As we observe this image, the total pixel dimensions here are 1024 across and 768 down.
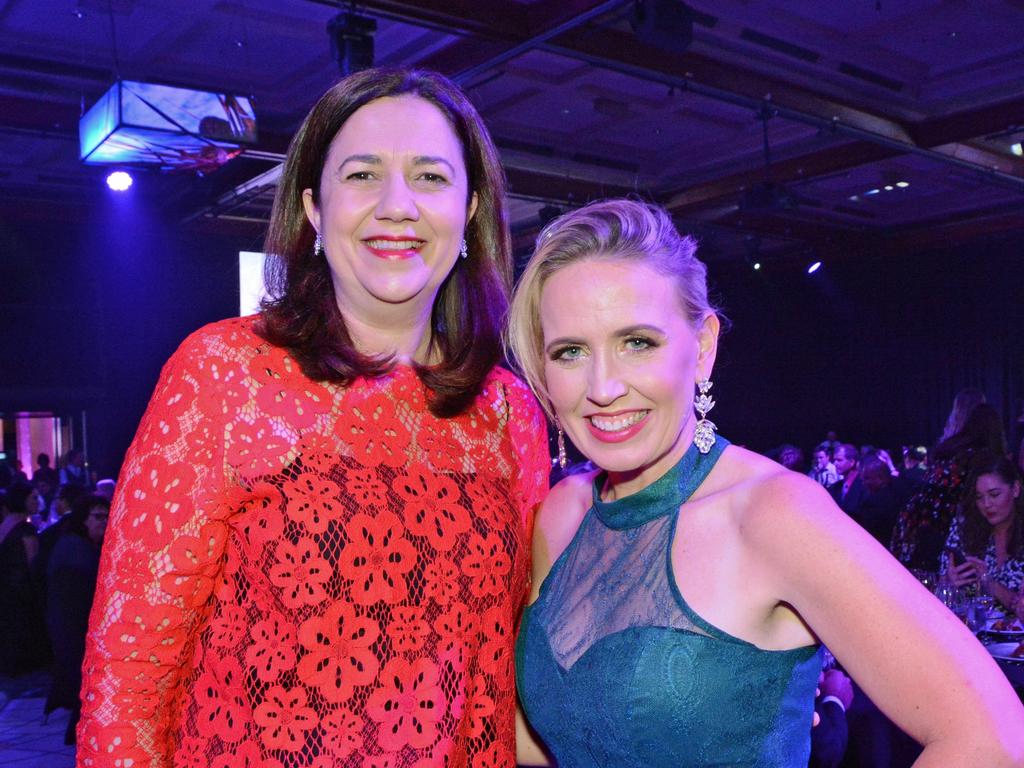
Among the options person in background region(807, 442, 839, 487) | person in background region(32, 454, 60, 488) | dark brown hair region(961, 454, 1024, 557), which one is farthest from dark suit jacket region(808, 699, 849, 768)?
person in background region(32, 454, 60, 488)

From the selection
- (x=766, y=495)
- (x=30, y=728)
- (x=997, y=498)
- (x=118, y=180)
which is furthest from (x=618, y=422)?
(x=118, y=180)

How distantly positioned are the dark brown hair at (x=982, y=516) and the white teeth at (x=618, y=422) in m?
3.24

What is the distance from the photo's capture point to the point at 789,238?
1300 centimetres

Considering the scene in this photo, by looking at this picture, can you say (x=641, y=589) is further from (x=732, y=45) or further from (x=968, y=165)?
(x=968, y=165)

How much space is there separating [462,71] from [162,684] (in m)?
5.59

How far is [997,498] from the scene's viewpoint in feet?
13.9

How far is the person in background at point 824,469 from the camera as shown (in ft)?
33.2

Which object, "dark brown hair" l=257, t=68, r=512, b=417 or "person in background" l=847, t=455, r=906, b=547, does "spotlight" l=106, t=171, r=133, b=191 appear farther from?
"dark brown hair" l=257, t=68, r=512, b=417

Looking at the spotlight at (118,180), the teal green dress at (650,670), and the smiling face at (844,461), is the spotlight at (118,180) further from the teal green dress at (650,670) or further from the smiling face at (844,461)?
the teal green dress at (650,670)

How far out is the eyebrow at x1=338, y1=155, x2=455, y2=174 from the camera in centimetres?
163

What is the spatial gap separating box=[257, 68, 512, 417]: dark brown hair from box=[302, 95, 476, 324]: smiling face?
0.03 metres

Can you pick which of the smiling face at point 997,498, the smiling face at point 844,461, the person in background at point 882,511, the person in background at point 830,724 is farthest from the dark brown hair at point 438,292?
the smiling face at point 844,461

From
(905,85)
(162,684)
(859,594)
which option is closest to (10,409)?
(905,85)

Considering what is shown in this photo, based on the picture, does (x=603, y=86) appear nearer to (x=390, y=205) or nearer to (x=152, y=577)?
(x=390, y=205)
